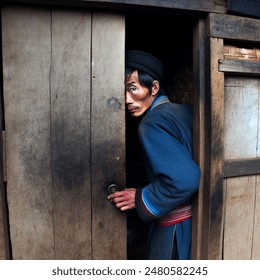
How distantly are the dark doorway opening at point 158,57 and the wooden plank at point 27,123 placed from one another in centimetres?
105

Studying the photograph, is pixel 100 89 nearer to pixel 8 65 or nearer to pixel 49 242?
pixel 8 65

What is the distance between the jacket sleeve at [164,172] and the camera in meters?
1.23

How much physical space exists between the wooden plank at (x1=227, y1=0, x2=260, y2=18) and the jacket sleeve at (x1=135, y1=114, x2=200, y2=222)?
71cm

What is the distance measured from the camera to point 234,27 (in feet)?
4.28

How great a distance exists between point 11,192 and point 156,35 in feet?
6.23

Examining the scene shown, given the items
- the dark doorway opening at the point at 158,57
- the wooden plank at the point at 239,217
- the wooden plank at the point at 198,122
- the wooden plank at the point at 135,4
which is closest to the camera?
the wooden plank at the point at 135,4

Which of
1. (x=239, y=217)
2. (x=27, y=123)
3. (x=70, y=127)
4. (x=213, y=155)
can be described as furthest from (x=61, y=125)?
(x=239, y=217)

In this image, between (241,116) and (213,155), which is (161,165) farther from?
(241,116)

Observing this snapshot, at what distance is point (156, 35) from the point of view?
2350 millimetres

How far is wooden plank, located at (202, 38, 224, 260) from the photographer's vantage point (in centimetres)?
128

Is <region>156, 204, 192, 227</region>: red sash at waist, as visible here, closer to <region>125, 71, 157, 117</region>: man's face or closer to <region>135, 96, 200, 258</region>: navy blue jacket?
<region>135, 96, 200, 258</region>: navy blue jacket


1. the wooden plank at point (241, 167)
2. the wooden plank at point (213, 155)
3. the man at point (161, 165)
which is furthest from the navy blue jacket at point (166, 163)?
the wooden plank at point (241, 167)

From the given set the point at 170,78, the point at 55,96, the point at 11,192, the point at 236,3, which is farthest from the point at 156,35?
the point at 11,192

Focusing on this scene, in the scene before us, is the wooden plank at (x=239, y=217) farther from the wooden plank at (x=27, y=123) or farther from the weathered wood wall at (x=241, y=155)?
the wooden plank at (x=27, y=123)
